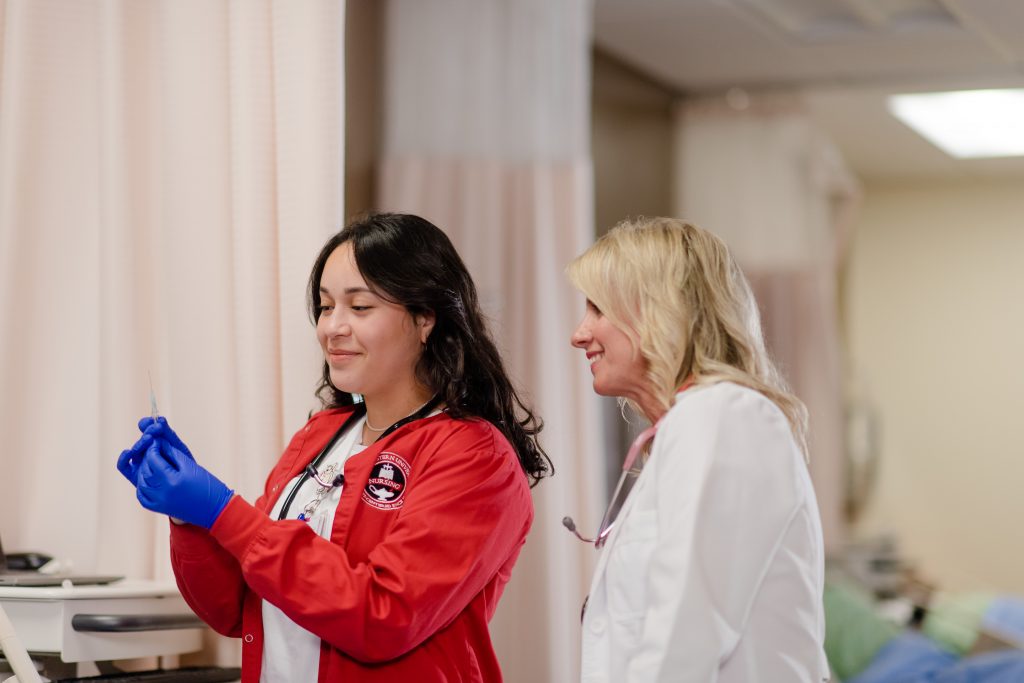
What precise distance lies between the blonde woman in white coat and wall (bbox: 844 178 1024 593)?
541 cm

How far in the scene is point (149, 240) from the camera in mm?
2053

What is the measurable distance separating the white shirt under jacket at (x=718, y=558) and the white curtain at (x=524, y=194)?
1.50 metres

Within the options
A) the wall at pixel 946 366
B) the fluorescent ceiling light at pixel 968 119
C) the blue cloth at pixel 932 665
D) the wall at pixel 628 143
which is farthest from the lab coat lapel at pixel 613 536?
the wall at pixel 946 366

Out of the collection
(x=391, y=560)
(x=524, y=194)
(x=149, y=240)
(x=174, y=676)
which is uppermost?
(x=524, y=194)

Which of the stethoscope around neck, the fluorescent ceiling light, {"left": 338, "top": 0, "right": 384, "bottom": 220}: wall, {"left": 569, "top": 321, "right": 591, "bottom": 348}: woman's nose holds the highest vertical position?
the fluorescent ceiling light

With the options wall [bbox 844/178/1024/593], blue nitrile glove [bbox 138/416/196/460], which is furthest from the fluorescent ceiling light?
blue nitrile glove [bbox 138/416/196/460]

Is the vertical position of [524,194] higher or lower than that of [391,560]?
higher

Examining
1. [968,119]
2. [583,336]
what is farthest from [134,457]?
[968,119]

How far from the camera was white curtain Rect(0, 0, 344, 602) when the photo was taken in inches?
77.5

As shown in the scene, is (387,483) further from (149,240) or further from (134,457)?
(149,240)

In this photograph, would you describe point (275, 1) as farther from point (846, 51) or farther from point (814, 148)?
point (814, 148)

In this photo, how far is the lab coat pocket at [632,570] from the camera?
1.33 metres

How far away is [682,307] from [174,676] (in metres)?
0.97

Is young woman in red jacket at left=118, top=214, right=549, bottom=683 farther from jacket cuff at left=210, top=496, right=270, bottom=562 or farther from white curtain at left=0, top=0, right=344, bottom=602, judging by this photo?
white curtain at left=0, top=0, right=344, bottom=602
